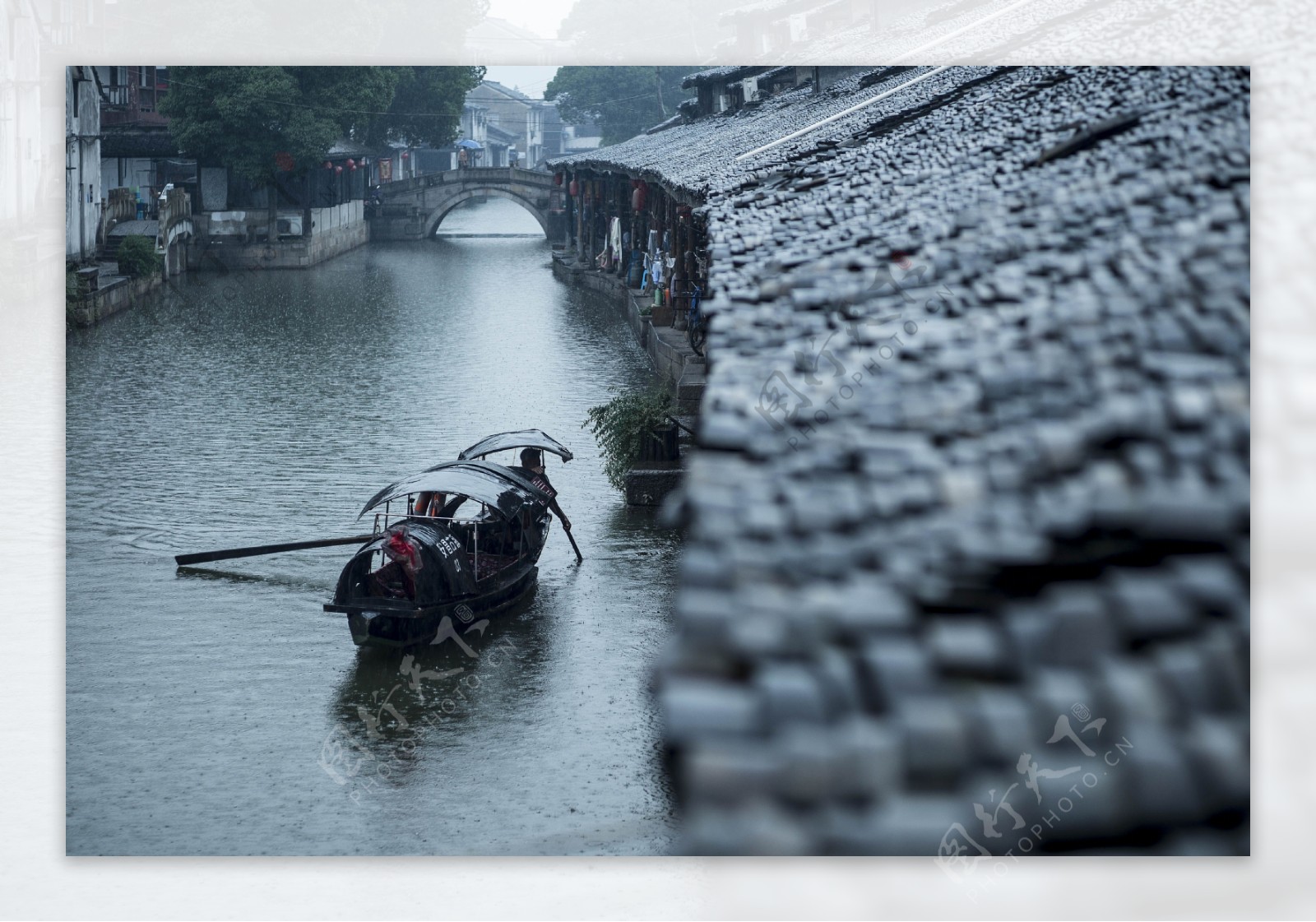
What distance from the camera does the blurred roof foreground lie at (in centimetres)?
227

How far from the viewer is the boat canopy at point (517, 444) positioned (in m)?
13.8

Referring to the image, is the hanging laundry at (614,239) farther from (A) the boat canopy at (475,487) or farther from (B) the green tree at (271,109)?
(A) the boat canopy at (475,487)

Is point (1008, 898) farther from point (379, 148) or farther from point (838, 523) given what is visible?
point (379, 148)

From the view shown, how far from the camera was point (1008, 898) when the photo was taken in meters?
3.07

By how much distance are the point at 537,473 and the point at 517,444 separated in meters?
0.38

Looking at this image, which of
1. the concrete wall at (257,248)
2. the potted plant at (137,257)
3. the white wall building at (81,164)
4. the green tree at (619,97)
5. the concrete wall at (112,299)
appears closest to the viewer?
the white wall building at (81,164)

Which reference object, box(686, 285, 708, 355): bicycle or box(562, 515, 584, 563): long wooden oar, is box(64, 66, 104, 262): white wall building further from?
box(562, 515, 584, 563): long wooden oar

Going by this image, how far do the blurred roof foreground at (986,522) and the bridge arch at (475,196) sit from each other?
38426 mm

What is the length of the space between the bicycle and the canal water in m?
1.67

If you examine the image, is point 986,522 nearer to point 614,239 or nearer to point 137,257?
point 137,257

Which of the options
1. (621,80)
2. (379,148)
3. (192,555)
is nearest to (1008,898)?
(192,555)

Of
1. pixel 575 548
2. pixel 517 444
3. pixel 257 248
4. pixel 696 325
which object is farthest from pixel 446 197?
pixel 575 548

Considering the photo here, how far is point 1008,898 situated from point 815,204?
7.15 feet

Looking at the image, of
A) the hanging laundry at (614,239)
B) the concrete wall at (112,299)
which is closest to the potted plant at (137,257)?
the concrete wall at (112,299)
